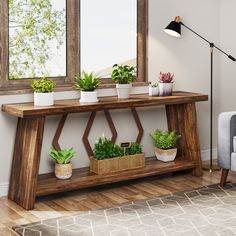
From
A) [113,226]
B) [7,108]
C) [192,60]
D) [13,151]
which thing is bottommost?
[113,226]

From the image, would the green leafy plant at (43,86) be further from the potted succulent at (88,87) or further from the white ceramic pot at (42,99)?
the potted succulent at (88,87)

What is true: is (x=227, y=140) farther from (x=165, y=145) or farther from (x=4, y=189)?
(x=4, y=189)

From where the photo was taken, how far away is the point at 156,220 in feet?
11.7

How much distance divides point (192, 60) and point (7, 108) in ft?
6.10

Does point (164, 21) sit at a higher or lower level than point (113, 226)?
higher

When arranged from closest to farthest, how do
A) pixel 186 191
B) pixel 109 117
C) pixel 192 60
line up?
pixel 186 191
pixel 109 117
pixel 192 60

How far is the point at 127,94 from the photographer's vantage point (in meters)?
4.34

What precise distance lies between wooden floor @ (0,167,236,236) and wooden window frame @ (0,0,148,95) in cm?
81

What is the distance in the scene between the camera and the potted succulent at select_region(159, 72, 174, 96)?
177 inches

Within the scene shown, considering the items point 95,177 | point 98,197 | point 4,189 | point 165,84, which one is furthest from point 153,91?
point 4,189

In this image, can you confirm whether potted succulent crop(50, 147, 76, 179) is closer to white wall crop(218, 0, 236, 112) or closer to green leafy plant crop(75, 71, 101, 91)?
green leafy plant crop(75, 71, 101, 91)

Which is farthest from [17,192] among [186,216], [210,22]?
[210,22]

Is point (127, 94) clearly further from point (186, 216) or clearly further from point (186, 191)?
point (186, 216)

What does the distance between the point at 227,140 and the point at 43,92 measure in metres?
1.43
